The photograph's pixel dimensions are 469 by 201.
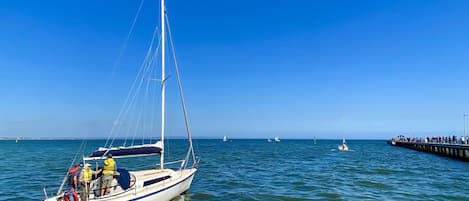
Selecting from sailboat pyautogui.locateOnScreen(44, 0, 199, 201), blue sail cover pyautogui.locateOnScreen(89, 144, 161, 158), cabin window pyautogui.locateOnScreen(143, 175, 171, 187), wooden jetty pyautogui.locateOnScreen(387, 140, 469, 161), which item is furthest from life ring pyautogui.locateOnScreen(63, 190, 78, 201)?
wooden jetty pyautogui.locateOnScreen(387, 140, 469, 161)

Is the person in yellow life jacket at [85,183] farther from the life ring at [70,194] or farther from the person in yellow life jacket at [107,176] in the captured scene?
the person in yellow life jacket at [107,176]

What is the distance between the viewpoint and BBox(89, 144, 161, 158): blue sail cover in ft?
55.1

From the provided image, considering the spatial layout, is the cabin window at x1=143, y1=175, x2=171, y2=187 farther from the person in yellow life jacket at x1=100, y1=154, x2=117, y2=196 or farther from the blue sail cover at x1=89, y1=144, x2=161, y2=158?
the person in yellow life jacket at x1=100, y1=154, x2=117, y2=196

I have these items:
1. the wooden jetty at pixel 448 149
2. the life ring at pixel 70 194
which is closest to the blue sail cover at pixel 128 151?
the life ring at pixel 70 194

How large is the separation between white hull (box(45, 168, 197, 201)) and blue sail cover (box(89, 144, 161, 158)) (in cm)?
119

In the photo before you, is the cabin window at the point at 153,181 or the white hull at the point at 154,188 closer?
the white hull at the point at 154,188

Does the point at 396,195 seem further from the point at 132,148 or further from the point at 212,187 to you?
the point at 132,148

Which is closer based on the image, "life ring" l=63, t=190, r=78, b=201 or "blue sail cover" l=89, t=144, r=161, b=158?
"life ring" l=63, t=190, r=78, b=201

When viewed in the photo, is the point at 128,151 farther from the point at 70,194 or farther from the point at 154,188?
the point at 70,194

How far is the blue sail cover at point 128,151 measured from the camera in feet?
55.1

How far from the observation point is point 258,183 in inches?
1024

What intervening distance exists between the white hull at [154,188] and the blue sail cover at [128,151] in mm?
1193

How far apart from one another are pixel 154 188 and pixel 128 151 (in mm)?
2882

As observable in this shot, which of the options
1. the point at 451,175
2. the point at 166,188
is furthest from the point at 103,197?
the point at 451,175
